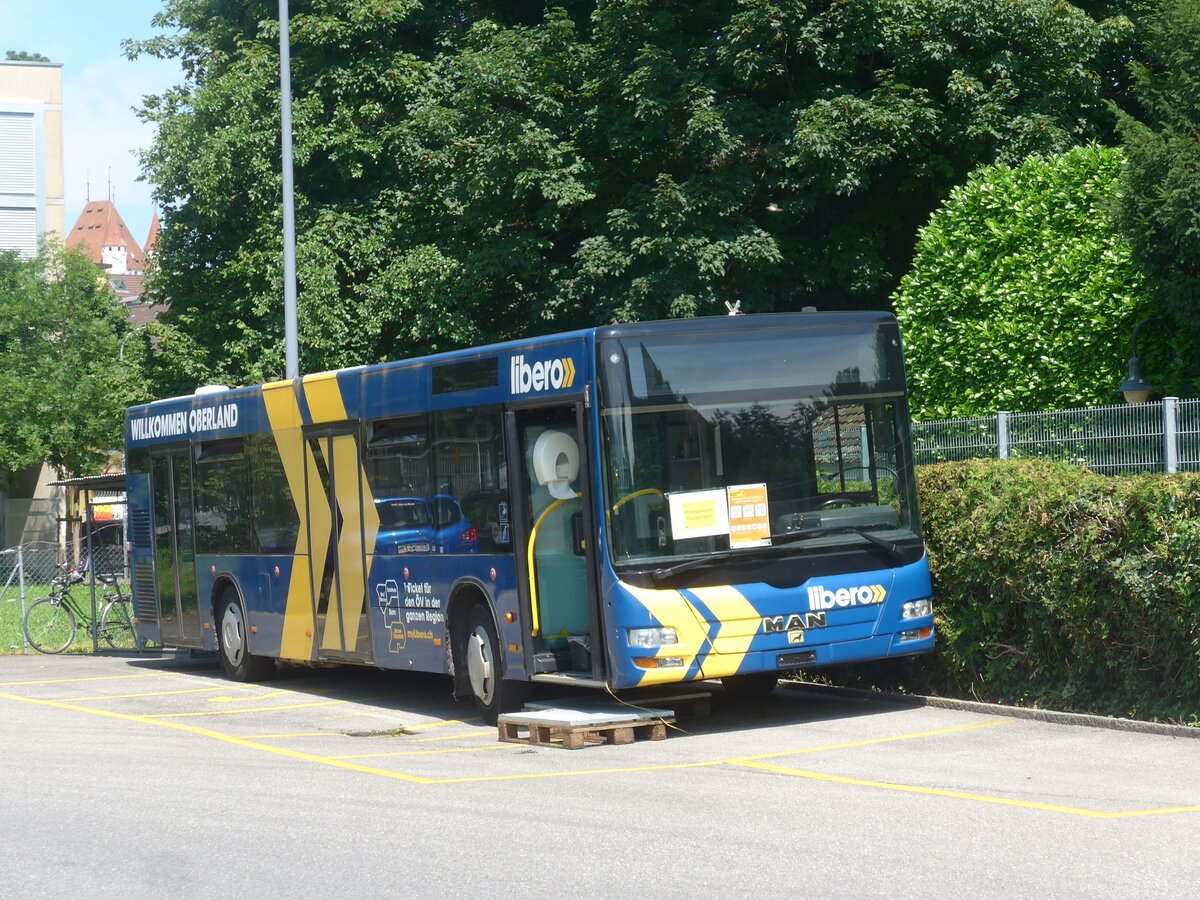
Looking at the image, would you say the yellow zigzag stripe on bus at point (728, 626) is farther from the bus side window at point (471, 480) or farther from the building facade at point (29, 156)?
the building facade at point (29, 156)

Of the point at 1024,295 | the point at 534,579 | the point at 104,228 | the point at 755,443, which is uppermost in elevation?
the point at 104,228

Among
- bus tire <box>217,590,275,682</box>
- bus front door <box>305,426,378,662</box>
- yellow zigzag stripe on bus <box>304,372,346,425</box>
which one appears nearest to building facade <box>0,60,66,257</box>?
bus tire <box>217,590,275,682</box>

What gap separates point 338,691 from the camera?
54.0 feet

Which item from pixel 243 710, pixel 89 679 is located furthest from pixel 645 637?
pixel 89 679

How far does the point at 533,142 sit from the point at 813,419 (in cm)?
1418

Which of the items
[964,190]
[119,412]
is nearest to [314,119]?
[964,190]

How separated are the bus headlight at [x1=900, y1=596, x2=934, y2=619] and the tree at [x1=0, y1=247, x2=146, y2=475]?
124ft

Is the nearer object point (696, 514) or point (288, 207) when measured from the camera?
point (696, 514)

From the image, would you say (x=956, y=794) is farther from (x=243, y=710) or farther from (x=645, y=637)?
(x=243, y=710)

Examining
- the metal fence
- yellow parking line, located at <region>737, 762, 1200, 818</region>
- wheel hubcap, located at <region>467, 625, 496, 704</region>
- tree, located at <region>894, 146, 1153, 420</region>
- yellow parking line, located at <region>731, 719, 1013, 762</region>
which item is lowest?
yellow parking line, located at <region>737, 762, 1200, 818</region>

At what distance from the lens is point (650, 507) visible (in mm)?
11172

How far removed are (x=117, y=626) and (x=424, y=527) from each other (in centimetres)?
1111

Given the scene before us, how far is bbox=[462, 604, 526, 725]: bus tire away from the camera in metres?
12.6

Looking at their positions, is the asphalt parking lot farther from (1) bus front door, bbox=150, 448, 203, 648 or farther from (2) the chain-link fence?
(2) the chain-link fence
